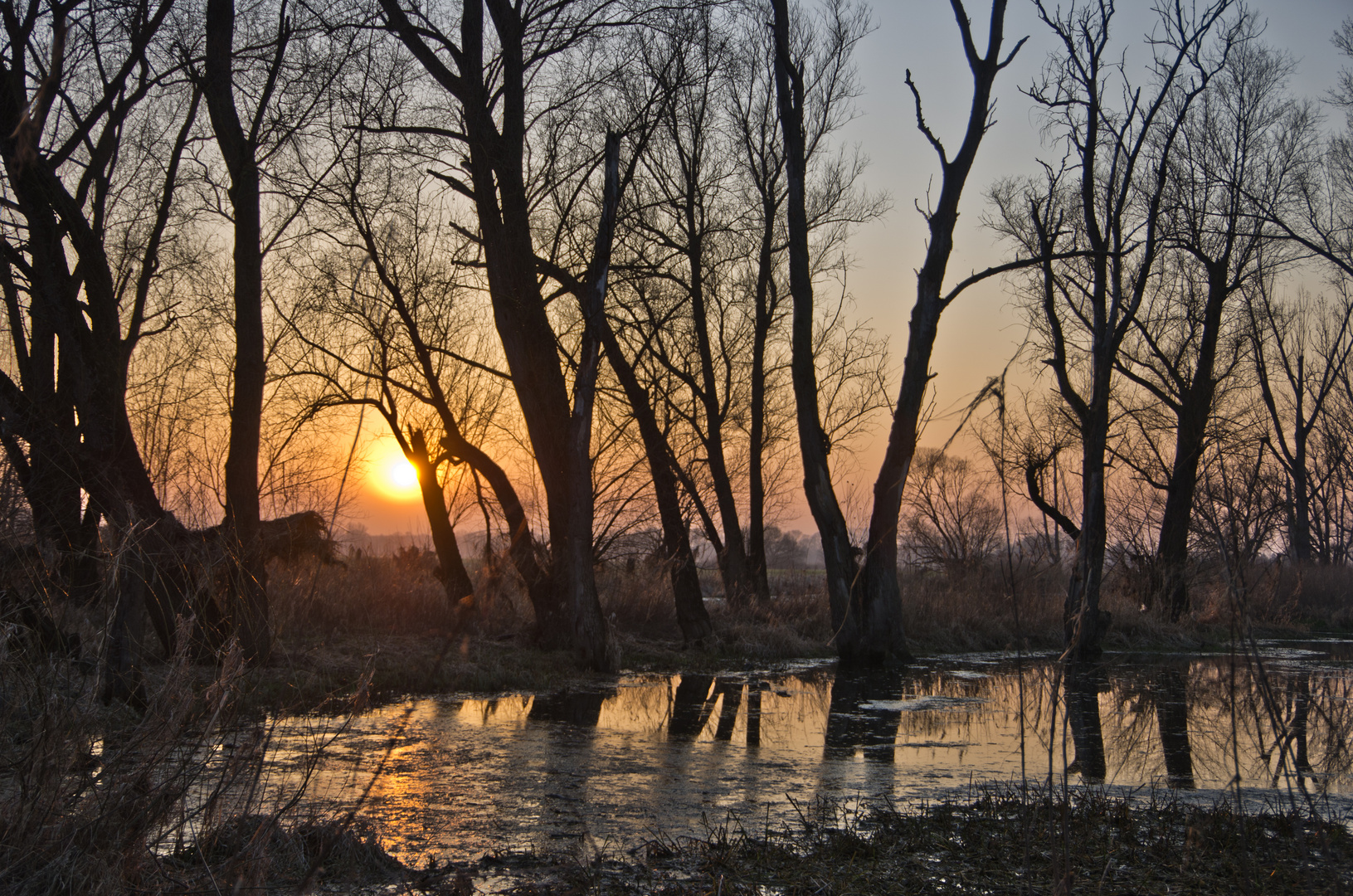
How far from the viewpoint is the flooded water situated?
15.5 feet

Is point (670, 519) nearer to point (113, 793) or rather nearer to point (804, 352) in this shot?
point (804, 352)

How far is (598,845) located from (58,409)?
249 inches

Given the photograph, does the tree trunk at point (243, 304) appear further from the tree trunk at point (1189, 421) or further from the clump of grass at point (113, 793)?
the tree trunk at point (1189, 421)

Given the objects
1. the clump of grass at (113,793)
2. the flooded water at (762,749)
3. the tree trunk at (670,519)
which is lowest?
the flooded water at (762,749)

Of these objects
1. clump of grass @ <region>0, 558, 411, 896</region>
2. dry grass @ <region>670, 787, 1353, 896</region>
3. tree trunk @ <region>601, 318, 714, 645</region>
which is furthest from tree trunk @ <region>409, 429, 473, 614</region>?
clump of grass @ <region>0, 558, 411, 896</region>

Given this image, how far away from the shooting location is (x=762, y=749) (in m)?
7.29

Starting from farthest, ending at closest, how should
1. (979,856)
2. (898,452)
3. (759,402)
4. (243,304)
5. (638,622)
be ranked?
(759,402) < (638,622) < (898,452) < (243,304) < (979,856)

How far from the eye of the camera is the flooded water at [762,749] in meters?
4.74

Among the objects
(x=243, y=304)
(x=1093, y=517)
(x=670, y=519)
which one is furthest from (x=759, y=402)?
(x=243, y=304)

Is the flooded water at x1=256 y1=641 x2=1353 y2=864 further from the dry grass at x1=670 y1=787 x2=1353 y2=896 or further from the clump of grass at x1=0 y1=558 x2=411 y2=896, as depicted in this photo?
the clump of grass at x1=0 y1=558 x2=411 y2=896

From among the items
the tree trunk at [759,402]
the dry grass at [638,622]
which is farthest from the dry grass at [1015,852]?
the tree trunk at [759,402]

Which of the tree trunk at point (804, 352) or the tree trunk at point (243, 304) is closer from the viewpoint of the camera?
the tree trunk at point (243, 304)

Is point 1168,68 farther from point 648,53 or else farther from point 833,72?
point 648,53

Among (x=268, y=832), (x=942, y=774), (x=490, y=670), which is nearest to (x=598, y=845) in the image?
(x=268, y=832)
